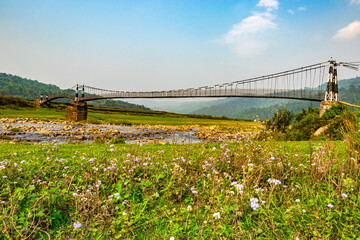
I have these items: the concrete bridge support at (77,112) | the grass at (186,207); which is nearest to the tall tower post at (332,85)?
the grass at (186,207)

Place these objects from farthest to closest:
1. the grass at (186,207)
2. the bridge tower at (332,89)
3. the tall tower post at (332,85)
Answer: the tall tower post at (332,85)
the bridge tower at (332,89)
the grass at (186,207)

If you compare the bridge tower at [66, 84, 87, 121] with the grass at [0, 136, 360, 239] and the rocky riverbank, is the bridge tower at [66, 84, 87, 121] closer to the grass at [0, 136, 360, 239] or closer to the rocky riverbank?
the rocky riverbank

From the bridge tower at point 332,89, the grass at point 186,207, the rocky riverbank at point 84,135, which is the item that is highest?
the bridge tower at point 332,89

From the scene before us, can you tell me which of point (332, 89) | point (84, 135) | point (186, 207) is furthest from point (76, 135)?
point (332, 89)

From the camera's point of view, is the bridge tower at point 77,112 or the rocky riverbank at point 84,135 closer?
the rocky riverbank at point 84,135

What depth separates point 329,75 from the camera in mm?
23391

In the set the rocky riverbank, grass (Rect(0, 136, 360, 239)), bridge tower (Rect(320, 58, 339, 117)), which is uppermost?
bridge tower (Rect(320, 58, 339, 117))

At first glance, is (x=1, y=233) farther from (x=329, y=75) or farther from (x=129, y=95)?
(x=129, y=95)

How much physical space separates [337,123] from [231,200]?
14.7 metres

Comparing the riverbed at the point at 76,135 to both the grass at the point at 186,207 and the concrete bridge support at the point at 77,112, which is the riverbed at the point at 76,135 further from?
the concrete bridge support at the point at 77,112

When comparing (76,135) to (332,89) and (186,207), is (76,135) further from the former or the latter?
Answer: (332,89)

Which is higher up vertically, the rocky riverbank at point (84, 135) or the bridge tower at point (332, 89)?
the bridge tower at point (332, 89)

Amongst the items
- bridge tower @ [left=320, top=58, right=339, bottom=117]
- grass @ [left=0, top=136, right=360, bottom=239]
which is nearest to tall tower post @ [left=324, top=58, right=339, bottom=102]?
bridge tower @ [left=320, top=58, right=339, bottom=117]

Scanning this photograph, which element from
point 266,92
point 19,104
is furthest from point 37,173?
point 19,104
